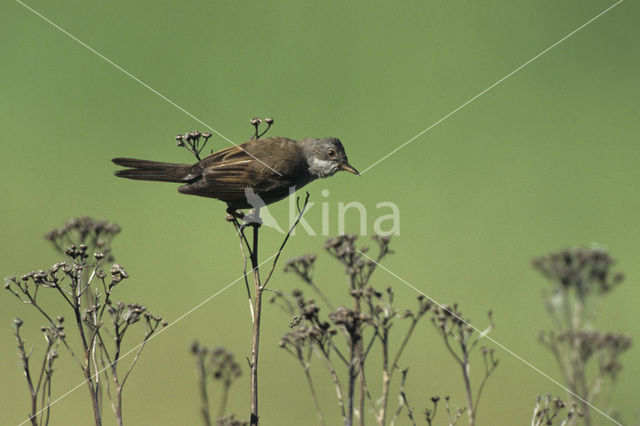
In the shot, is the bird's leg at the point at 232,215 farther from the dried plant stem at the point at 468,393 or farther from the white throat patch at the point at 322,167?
the dried plant stem at the point at 468,393

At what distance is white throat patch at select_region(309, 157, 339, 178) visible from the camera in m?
4.07

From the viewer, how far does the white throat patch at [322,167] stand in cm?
407

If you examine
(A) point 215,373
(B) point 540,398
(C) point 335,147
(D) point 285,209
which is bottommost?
(A) point 215,373

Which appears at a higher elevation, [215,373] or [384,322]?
[384,322]

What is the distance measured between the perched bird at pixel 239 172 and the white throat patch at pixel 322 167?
11cm

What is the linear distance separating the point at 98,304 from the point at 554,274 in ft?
5.00

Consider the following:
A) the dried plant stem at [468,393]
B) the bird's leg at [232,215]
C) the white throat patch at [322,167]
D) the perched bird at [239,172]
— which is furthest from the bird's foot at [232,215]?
the dried plant stem at [468,393]

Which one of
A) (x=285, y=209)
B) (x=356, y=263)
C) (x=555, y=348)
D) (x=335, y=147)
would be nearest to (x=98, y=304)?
(x=356, y=263)

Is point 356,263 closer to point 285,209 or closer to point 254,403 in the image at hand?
point 254,403

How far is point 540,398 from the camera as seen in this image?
2098 mm

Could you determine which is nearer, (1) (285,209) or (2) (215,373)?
(2) (215,373)

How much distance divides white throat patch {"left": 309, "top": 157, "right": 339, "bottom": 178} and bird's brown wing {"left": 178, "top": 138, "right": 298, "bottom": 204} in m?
0.25

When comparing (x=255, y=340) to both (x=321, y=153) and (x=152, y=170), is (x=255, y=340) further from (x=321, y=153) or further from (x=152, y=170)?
(x=321, y=153)

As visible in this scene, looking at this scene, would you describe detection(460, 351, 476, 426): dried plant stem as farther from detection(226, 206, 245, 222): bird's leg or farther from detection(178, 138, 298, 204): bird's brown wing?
detection(178, 138, 298, 204): bird's brown wing
